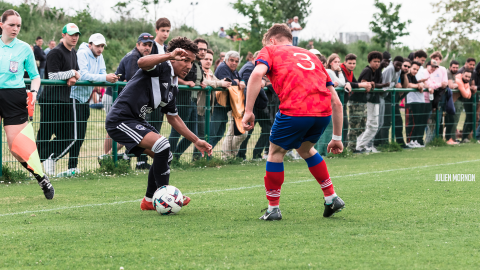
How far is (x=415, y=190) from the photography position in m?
7.21

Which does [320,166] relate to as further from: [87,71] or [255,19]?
[255,19]

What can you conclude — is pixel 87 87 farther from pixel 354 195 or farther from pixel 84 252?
pixel 84 252

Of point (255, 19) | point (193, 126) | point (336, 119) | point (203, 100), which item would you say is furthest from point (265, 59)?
point (255, 19)

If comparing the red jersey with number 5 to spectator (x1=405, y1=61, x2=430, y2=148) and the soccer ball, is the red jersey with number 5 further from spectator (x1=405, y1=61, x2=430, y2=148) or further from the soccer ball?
spectator (x1=405, y1=61, x2=430, y2=148)

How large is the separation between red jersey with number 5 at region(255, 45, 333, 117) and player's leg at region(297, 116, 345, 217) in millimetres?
173

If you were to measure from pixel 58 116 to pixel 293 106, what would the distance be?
15.9 feet

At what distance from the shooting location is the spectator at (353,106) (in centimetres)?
1293

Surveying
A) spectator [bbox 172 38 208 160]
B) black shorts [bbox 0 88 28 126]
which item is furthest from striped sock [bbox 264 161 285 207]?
spectator [bbox 172 38 208 160]

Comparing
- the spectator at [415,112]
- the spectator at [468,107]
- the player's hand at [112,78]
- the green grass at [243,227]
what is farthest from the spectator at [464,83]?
the player's hand at [112,78]

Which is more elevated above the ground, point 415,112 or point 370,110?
point 370,110

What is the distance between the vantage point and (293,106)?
5.16 metres

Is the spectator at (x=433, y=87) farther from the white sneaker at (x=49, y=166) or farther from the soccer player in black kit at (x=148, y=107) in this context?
the soccer player in black kit at (x=148, y=107)

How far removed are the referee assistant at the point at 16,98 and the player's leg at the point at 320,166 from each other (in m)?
3.25

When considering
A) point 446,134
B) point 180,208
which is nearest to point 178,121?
point 180,208
